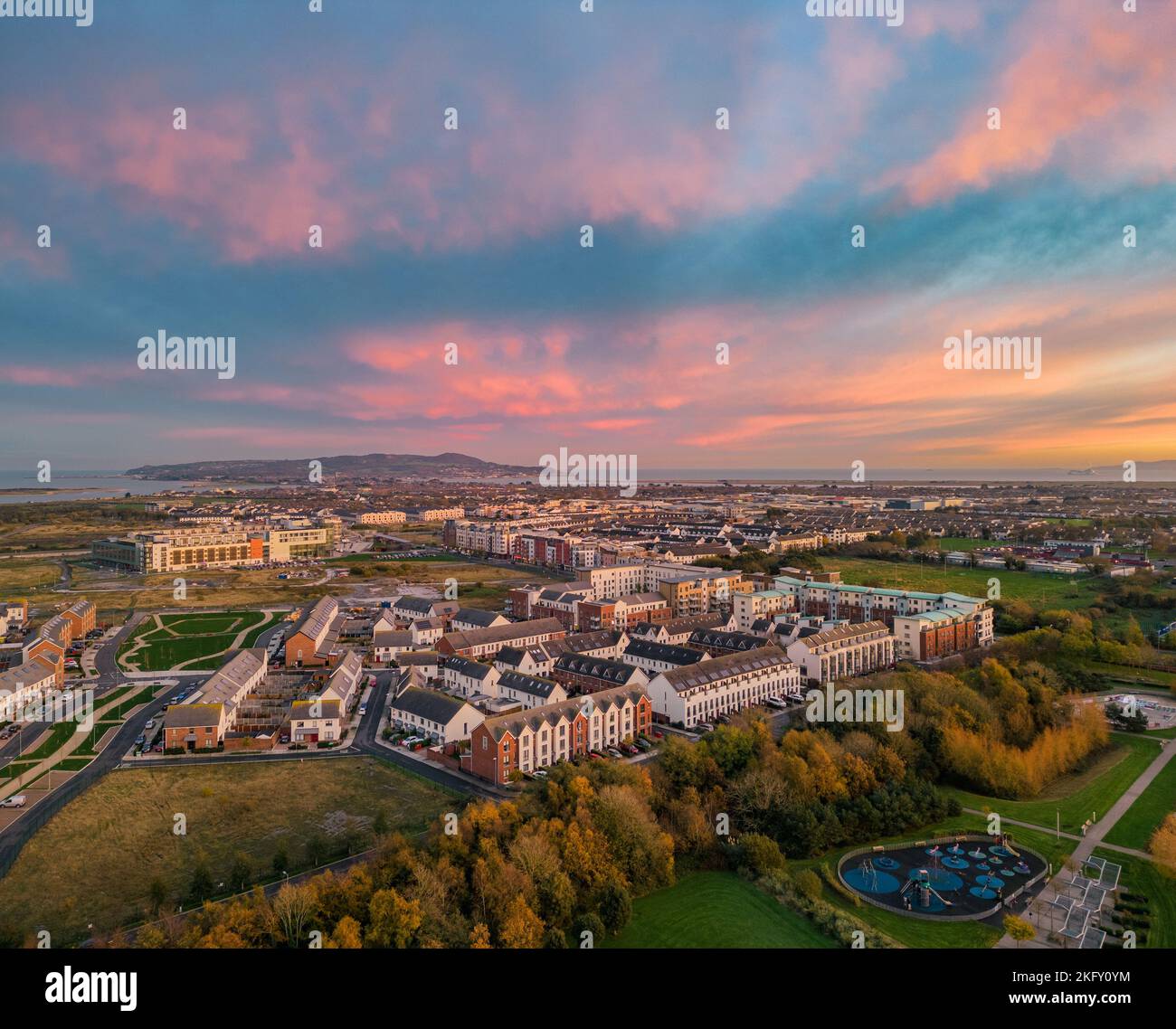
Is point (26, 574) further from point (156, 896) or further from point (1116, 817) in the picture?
point (1116, 817)

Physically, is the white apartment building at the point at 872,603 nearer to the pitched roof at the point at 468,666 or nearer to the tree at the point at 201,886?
the pitched roof at the point at 468,666

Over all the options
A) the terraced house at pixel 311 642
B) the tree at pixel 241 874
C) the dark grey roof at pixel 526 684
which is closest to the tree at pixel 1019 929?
the tree at pixel 241 874

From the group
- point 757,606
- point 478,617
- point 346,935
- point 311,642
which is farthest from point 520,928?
point 757,606

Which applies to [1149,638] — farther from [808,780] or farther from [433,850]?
[433,850]

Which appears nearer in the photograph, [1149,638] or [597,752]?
[597,752]
